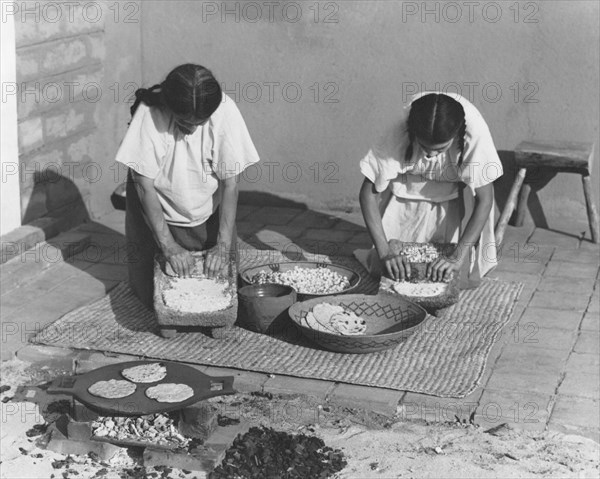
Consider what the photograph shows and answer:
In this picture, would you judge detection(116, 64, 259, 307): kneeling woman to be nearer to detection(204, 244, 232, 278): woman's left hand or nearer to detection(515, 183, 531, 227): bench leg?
detection(204, 244, 232, 278): woman's left hand

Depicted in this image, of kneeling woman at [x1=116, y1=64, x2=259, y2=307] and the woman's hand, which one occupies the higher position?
kneeling woman at [x1=116, y1=64, x2=259, y2=307]

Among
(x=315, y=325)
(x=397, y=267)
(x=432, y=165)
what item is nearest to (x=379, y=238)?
(x=397, y=267)

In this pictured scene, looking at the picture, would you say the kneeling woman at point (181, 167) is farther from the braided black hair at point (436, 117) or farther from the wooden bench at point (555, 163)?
the wooden bench at point (555, 163)

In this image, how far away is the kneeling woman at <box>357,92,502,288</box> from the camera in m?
5.39

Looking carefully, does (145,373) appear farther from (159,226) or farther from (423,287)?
(423,287)

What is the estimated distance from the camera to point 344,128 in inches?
300

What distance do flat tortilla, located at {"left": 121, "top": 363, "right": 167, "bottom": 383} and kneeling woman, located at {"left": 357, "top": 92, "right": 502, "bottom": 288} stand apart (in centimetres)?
169

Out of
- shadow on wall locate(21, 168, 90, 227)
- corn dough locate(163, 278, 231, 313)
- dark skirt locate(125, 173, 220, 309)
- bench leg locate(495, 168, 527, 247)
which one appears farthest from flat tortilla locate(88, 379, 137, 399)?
bench leg locate(495, 168, 527, 247)

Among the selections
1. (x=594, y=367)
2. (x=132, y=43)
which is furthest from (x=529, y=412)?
(x=132, y=43)

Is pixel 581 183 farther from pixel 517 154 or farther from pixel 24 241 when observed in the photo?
pixel 24 241

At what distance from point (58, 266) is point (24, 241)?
28 cm

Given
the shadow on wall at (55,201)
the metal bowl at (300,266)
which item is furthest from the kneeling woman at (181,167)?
the shadow on wall at (55,201)

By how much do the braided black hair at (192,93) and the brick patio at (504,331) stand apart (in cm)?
125

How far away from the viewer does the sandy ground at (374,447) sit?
4145mm
